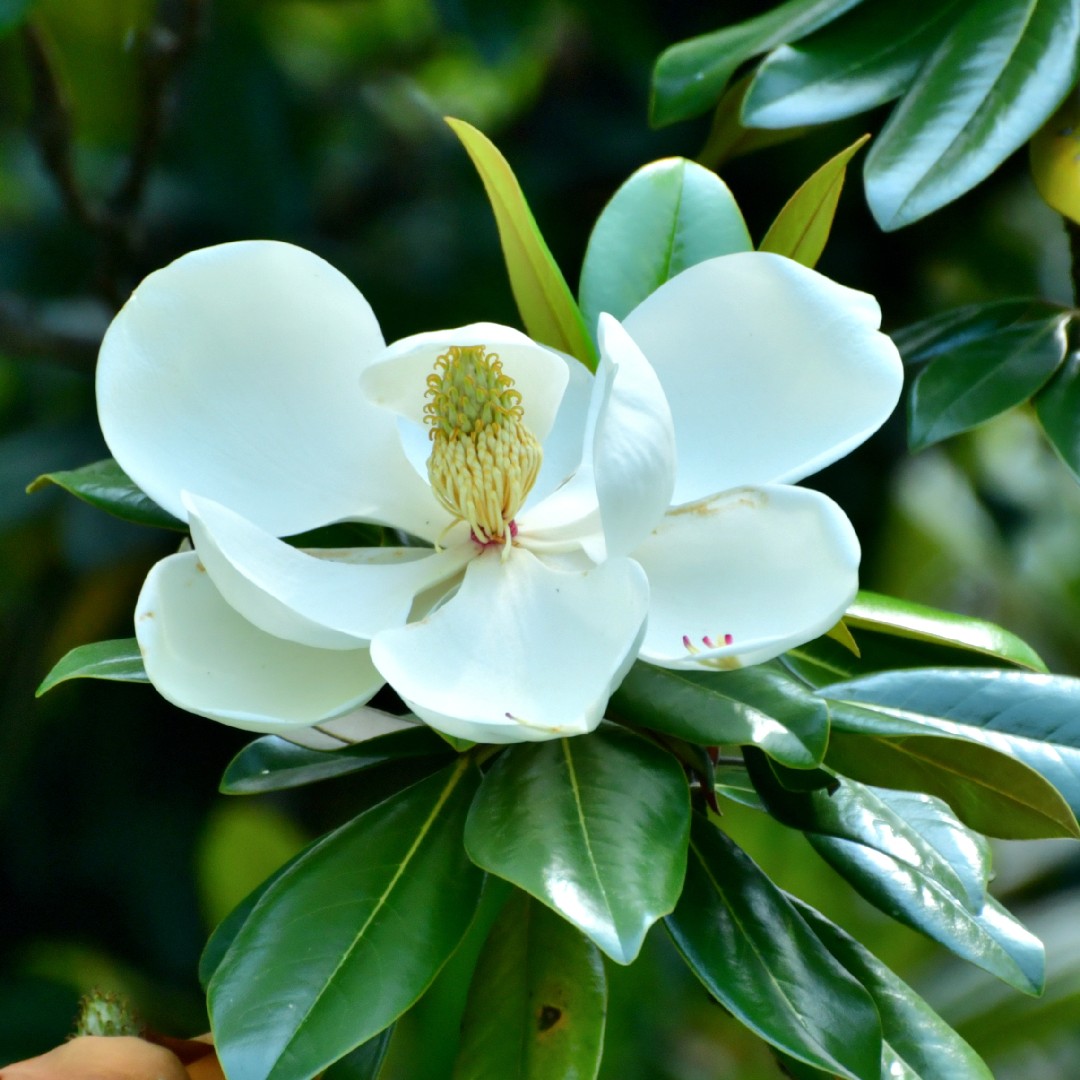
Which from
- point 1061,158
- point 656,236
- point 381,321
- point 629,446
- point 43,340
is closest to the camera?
point 629,446

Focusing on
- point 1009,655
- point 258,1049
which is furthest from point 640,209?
point 258,1049

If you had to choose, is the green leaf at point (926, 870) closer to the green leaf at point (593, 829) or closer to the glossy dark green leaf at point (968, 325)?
the green leaf at point (593, 829)

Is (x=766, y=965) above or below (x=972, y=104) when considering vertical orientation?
below

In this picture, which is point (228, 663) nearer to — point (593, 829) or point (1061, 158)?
point (593, 829)

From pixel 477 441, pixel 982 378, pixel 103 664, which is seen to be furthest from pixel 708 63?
pixel 103 664

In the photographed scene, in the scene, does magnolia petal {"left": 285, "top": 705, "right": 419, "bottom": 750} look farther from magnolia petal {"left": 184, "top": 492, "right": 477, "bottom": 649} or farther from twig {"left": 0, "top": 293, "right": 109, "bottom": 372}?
twig {"left": 0, "top": 293, "right": 109, "bottom": 372}

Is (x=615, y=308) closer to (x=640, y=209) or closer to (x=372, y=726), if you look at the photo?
(x=640, y=209)

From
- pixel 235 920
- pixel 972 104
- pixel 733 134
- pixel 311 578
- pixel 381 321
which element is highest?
pixel 972 104
